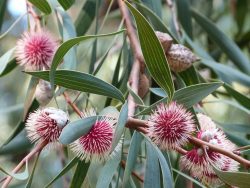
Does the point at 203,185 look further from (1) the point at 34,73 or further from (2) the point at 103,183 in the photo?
(1) the point at 34,73

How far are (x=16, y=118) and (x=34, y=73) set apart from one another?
1097 millimetres

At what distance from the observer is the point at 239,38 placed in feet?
6.54

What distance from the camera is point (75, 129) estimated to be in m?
0.77

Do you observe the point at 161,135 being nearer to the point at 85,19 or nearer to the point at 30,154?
the point at 30,154

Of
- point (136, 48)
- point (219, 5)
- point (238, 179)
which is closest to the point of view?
point (238, 179)

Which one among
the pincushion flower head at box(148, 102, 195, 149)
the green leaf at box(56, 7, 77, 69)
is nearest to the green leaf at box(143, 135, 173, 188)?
the pincushion flower head at box(148, 102, 195, 149)

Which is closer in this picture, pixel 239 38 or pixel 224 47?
pixel 224 47

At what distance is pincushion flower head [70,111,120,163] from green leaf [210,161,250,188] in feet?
0.54

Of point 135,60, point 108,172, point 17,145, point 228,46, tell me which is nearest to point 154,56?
point 108,172

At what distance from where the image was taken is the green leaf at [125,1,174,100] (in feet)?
2.76

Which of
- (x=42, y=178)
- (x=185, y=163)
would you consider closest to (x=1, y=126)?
(x=42, y=178)

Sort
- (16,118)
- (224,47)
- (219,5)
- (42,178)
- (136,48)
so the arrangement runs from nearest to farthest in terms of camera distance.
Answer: (136,48) < (224,47) < (42,178) < (16,118) < (219,5)

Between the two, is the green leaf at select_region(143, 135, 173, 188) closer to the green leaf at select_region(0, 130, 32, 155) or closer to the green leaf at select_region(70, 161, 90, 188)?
the green leaf at select_region(70, 161, 90, 188)

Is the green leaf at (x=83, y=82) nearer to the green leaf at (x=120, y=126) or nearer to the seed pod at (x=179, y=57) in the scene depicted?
the green leaf at (x=120, y=126)
